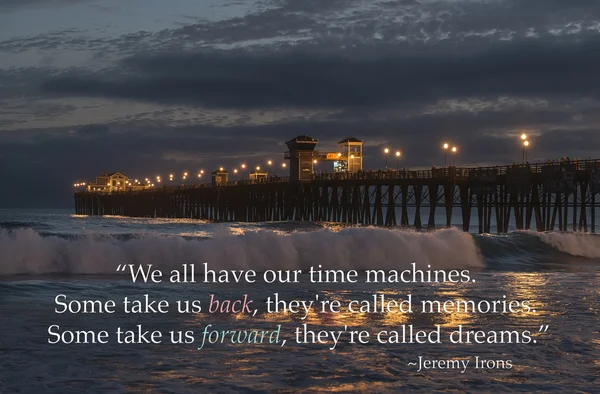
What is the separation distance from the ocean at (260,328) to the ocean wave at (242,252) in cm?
7

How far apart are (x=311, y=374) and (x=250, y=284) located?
9.60 m

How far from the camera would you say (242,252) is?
24297 mm

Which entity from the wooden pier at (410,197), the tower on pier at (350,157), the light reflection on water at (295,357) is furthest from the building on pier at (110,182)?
the light reflection on water at (295,357)

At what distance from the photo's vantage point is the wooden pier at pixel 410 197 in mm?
46406

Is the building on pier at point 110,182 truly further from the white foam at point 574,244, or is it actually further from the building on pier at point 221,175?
the white foam at point 574,244

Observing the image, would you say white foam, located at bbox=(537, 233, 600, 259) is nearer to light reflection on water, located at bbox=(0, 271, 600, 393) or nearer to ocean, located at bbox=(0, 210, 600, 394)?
ocean, located at bbox=(0, 210, 600, 394)

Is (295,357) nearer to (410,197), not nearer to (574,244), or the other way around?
(574,244)

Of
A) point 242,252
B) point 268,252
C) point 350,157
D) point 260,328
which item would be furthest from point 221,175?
point 260,328

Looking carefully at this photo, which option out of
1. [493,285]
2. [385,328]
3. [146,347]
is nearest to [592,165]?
[493,285]

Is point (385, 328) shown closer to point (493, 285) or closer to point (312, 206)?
point (493, 285)

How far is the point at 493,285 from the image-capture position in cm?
1897

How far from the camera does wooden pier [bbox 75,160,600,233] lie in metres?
46.4

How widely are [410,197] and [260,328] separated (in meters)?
50.5

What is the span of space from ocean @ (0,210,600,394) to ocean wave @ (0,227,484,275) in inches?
2.8
